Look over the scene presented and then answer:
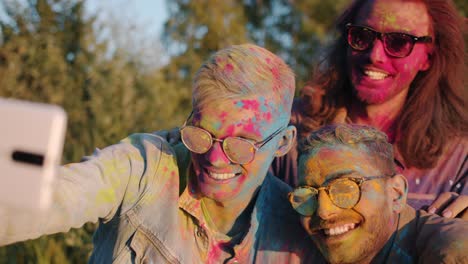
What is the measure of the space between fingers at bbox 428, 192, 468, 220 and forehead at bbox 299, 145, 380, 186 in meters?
0.48

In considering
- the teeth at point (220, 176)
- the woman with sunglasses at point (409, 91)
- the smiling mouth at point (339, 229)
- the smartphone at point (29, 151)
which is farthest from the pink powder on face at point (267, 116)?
the smartphone at point (29, 151)

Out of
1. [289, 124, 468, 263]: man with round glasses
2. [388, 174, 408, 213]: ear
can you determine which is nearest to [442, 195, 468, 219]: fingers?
[289, 124, 468, 263]: man with round glasses

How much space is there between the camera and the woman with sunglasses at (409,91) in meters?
4.14

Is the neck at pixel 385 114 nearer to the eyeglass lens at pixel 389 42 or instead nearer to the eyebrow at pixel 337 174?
the eyeglass lens at pixel 389 42

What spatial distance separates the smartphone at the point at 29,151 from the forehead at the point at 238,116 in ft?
4.44

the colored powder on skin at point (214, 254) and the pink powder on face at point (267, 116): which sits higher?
the pink powder on face at point (267, 116)

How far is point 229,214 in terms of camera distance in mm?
3377

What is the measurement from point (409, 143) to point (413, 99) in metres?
0.26

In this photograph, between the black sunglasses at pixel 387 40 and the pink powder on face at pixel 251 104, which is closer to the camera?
the pink powder on face at pixel 251 104

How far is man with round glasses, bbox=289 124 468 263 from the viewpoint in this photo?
3.10 metres

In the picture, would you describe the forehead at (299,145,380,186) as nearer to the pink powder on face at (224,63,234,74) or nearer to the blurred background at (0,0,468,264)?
the pink powder on face at (224,63,234,74)

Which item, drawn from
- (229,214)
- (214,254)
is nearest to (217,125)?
(229,214)

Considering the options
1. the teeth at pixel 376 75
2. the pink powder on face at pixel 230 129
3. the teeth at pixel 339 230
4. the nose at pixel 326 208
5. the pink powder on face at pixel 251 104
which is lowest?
the teeth at pixel 339 230

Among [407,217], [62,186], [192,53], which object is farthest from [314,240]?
[192,53]
